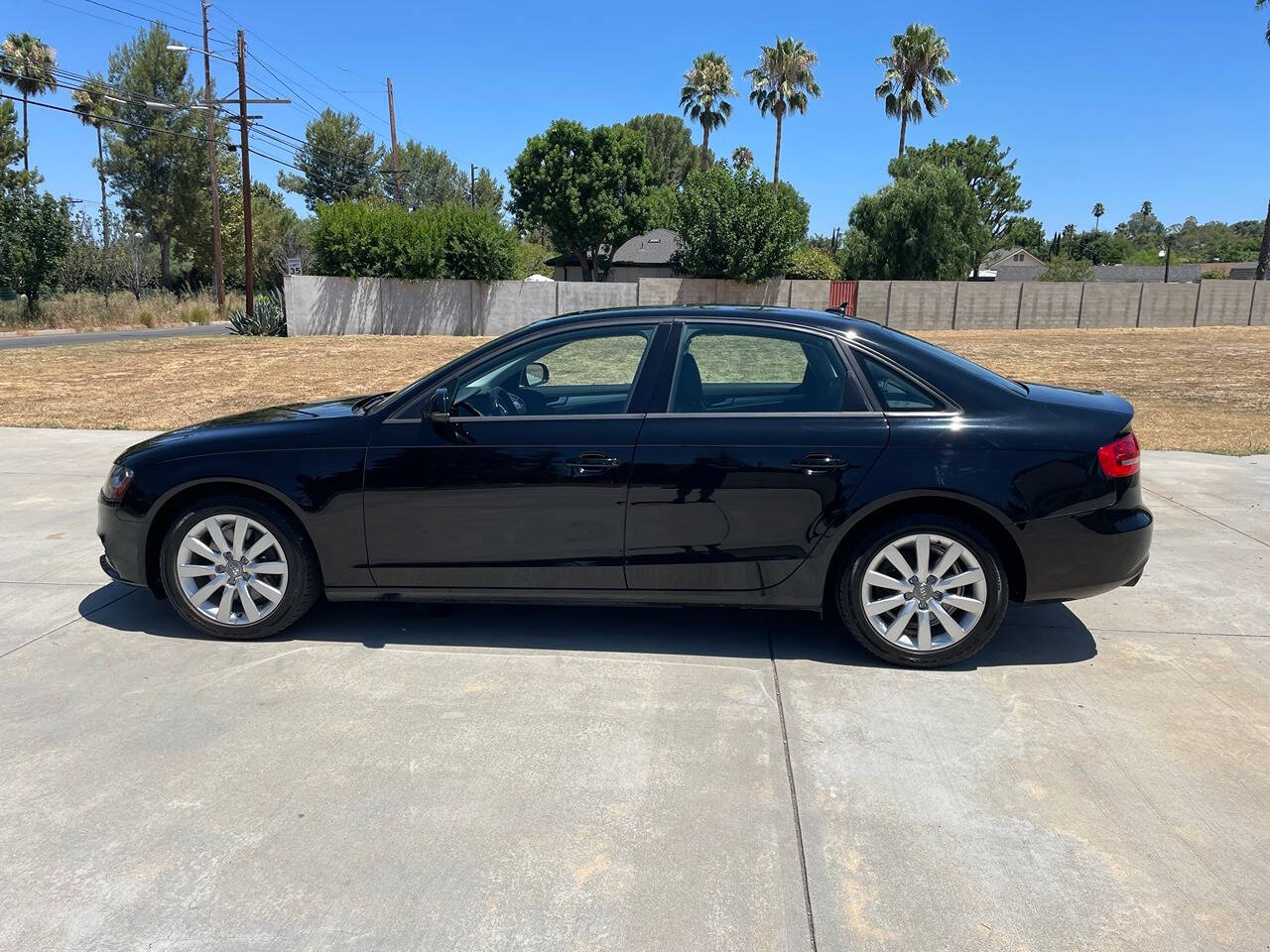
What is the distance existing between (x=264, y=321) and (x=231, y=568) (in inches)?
987

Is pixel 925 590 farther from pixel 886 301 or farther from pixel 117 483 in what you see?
pixel 886 301

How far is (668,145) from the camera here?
78062 mm

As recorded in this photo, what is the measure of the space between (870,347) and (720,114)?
56.4m

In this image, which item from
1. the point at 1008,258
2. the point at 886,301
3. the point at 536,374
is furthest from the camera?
the point at 1008,258

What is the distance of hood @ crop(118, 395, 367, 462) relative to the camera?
14.4 feet

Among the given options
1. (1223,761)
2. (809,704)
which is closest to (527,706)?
(809,704)

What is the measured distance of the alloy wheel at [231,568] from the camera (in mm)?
4426

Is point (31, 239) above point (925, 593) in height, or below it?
above

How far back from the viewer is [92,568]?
5.68m

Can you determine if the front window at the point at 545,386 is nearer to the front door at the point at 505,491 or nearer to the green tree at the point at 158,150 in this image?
the front door at the point at 505,491

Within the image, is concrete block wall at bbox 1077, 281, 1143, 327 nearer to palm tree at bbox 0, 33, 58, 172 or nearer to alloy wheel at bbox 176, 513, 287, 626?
alloy wheel at bbox 176, 513, 287, 626

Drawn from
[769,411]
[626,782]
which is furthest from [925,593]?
[626,782]

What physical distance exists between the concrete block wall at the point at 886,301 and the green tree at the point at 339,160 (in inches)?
1463

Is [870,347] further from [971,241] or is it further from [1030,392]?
[971,241]
